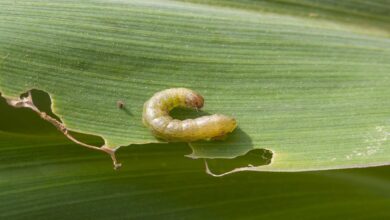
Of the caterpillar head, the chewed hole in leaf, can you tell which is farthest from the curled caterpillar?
the chewed hole in leaf

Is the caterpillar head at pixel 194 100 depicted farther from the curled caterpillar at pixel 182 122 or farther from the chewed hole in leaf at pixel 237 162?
the chewed hole in leaf at pixel 237 162

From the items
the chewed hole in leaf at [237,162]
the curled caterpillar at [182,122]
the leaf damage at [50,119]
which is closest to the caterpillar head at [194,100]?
the curled caterpillar at [182,122]

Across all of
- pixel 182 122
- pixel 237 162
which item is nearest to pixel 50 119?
pixel 182 122

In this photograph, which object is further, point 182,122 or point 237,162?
point 237,162

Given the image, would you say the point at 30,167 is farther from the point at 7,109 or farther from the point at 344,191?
the point at 344,191

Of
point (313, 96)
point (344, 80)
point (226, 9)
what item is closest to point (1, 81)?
point (226, 9)

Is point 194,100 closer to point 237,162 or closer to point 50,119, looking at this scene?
point 237,162

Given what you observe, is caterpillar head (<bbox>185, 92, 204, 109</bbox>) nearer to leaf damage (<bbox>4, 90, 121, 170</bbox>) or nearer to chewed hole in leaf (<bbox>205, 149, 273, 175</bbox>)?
chewed hole in leaf (<bbox>205, 149, 273, 175</bbox>)
